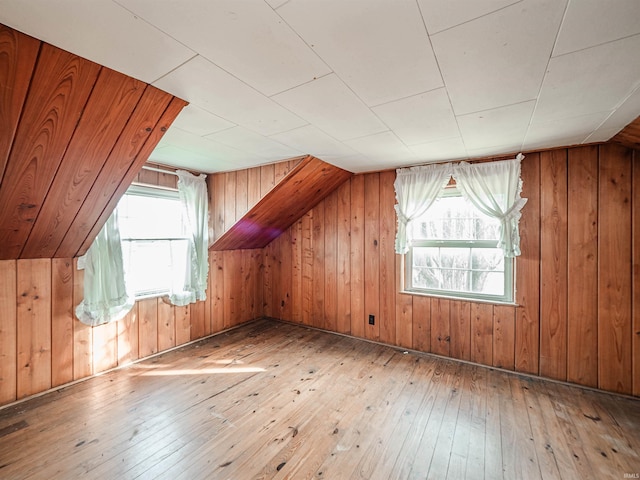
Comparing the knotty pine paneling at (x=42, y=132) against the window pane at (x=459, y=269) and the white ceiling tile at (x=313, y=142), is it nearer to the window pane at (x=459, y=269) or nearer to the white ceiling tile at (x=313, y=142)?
the white ceiling tile at (x=313, y=142)

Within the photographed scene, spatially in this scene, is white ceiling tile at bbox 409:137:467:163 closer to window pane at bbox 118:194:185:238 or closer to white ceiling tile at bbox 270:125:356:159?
white ceiling tile at bbox 270:125:356:159

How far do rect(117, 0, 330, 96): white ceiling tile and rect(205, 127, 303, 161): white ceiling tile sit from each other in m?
0.76

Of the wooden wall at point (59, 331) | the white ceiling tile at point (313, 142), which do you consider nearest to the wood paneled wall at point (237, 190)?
the white ceiling tile at point (313, 142)

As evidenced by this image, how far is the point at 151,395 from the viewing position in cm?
221

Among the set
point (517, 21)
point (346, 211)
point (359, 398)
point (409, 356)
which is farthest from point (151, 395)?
point (517, 21)

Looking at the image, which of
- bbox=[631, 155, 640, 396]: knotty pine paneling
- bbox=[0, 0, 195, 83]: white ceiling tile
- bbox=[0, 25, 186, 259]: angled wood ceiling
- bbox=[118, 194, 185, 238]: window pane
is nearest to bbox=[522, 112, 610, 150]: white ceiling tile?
bbox=[631, 155, 640, 396]: knotty pine paneling

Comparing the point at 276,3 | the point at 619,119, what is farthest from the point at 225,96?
the point at 619,119

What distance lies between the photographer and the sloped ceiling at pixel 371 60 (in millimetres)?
948

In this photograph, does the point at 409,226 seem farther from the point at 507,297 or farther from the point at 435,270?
the point at 507,297

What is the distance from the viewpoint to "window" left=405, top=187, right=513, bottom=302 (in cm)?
275

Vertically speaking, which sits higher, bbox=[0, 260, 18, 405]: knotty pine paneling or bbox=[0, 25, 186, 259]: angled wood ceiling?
bbox=[0, 25, 186, 259]: angled wood ceiling

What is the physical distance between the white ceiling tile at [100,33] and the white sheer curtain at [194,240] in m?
1.98

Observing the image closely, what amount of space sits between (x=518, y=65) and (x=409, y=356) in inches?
106

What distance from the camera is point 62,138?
1471 mm
